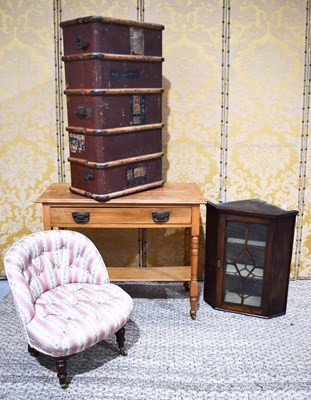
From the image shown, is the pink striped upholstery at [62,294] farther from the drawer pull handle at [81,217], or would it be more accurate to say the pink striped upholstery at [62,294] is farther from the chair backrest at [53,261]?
the drawer pull handle at [81,217]

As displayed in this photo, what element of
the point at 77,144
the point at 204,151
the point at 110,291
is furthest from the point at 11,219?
the point at 204,151

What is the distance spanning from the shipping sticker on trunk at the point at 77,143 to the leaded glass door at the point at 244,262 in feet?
3.44

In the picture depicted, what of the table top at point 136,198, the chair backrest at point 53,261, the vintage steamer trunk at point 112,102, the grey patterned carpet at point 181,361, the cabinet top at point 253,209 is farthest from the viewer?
the cabinet top at point 253,209

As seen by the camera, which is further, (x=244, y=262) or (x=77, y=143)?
(x=244, y=262)

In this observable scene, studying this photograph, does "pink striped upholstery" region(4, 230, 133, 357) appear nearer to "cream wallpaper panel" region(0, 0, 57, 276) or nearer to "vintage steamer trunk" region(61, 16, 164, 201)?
"vintage steamer trunk" region(61, 16, 164, 201)

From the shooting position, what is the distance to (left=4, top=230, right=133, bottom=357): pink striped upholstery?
7.52ft

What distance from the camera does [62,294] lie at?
8.64 feet

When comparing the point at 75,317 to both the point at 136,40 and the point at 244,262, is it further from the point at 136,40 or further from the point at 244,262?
the point at 136,40

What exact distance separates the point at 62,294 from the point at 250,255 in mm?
1219

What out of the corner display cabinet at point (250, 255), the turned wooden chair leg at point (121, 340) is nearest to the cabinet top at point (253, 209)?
the corner display cabinet at point (250, 255)

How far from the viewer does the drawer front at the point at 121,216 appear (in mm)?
2859

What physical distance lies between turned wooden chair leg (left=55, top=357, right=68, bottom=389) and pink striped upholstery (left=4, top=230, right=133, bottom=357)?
0.07m

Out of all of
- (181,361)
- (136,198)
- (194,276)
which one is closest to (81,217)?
(136,198)

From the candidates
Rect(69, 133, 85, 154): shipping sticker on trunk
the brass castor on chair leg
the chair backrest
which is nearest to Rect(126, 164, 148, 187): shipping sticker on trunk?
Rect(69, 133, 85, 154): shipping sticker on trunk
